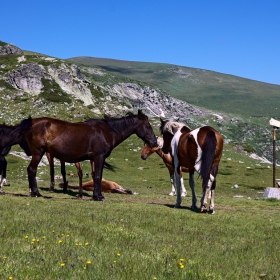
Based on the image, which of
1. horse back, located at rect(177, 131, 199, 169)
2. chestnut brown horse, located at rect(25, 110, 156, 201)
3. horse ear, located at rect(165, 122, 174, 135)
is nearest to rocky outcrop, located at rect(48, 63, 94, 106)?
chestnut brown horse, located at rect(25, 110, 156, 201)

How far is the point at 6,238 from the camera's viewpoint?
8422 millimetres

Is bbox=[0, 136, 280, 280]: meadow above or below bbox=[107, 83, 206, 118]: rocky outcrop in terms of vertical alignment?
below

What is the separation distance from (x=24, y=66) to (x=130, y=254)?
101809mm

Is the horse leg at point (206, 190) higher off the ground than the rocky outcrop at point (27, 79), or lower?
lower

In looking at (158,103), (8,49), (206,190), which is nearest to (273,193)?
(206,190)

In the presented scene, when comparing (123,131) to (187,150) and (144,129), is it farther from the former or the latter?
(187,150)

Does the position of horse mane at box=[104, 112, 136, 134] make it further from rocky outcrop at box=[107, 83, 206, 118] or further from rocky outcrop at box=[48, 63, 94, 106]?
rocky outcrop at box=[107, 83, 206, 118]

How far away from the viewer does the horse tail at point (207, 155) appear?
14766mm

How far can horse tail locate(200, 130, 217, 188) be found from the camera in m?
14.8

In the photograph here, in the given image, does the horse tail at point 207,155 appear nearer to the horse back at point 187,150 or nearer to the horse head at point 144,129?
the horse back at point 187,150

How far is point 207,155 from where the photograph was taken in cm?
1484

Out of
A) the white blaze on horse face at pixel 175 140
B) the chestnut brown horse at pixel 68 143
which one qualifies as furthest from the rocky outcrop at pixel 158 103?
the white blaze on horse face at pixel 175 140

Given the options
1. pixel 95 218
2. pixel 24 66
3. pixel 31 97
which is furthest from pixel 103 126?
pixel 24 66

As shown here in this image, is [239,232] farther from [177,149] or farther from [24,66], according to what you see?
[24,66]
